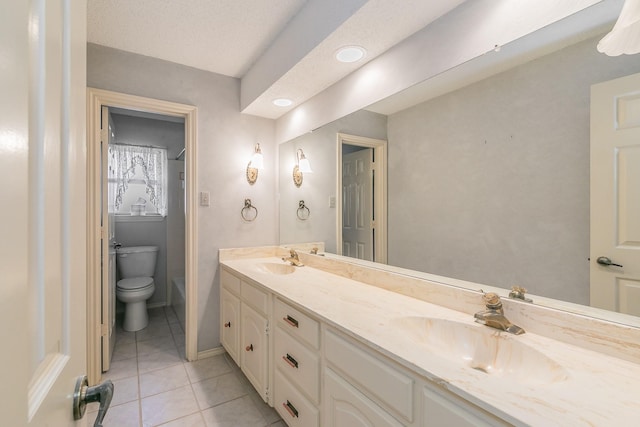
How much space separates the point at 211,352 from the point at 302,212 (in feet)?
4.59

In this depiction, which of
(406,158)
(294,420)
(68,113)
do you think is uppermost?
(406,158)

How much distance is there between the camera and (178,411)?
181 centimetres

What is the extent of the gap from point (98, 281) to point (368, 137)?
2059mm

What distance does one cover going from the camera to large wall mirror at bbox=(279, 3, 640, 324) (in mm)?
986

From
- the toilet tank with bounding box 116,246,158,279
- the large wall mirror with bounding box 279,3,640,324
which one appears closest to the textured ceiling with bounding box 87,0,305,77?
the large wall mirror with bounding box 279,3,640,324

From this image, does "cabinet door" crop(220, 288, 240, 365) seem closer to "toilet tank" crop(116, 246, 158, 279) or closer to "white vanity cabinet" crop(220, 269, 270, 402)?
"white vanity cabinet" crop(220, 269, 270, 402)

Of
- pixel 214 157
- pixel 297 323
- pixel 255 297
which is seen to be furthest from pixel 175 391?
pixel 214 157

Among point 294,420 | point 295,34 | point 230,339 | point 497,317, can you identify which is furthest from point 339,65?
point 230,339

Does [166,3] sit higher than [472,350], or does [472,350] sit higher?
[166,3]

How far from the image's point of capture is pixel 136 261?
11.0 ft

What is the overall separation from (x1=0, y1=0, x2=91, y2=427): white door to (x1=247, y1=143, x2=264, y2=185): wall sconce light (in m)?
2.02

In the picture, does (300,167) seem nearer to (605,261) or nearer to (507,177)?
(507,177)

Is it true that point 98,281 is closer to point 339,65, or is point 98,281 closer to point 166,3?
point 166,3

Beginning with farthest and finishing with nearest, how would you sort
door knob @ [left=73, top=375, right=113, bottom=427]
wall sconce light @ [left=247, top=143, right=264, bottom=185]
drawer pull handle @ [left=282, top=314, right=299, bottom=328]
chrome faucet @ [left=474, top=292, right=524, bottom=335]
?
wall sconce light @ [left=247, top=143, right=264, bottom=185] < drawer pull handle @ [left=282, top=314, right=299, bottom=328] < chrome faucet @ [left=474, top=292, right=524, bottom=335] < door knob @ [left=73, top=375, right=113, bottom=427]
